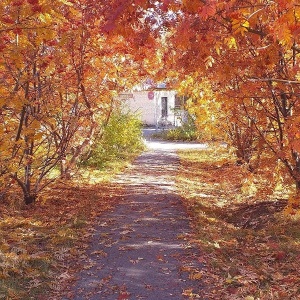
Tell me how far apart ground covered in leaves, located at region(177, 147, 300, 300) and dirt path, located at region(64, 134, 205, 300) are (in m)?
0.27

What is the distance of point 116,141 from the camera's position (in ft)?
53.2

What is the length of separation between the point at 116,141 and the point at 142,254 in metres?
10.5

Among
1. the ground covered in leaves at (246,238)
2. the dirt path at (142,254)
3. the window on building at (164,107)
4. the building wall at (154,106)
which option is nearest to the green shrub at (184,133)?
the building wall at (154,106)

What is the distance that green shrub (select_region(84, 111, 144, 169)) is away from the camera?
47.5 ft

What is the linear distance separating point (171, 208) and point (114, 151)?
26.1ft

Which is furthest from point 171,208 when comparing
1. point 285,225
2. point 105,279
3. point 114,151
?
point 114,151

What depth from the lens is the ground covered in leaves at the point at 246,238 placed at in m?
4.96

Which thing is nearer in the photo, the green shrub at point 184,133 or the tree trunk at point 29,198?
the tree trunk at point 29,198

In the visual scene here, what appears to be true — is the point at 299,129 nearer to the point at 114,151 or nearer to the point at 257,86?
the point at 257,86

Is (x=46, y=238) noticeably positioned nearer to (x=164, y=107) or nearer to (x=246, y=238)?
(x=246, y=238)

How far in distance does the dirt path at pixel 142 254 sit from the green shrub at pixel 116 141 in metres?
4.69

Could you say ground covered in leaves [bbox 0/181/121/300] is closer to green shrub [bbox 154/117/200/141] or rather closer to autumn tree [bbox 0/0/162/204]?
autumn tree [bbox 0/0/162/204]

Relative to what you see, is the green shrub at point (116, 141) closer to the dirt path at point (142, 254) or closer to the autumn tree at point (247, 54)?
the dirt path at point (142, 254)

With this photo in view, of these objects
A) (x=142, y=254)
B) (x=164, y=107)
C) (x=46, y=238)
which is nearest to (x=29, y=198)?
(x=46, y=238)
